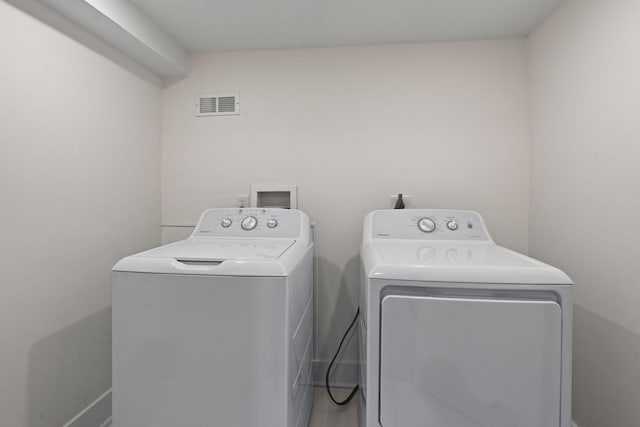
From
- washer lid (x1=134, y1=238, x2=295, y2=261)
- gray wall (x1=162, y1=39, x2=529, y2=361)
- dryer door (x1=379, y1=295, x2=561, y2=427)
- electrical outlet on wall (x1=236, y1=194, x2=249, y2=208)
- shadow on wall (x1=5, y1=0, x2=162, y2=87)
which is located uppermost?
shadow on wall (x1=5, y1=0, x2=162, y2=87)

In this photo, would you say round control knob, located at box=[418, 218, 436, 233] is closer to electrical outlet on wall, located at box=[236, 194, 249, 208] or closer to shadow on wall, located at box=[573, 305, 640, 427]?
shadow on wall, located at box=[573, 305, 640, 427]

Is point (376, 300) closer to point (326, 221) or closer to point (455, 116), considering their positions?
point (326, 221)

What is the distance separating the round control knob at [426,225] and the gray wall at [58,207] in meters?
1.67

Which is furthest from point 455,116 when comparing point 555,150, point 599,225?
point 599,225

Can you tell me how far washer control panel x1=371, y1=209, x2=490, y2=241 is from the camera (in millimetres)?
1526

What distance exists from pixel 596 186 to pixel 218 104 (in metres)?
2.12

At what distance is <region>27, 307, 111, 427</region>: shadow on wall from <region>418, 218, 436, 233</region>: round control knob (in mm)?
1753

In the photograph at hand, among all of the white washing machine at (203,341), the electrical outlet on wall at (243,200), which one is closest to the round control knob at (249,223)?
the electrical outlet on wall at (243,200)

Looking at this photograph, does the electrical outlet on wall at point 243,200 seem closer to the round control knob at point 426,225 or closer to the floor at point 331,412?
the round control knob at point 426,225

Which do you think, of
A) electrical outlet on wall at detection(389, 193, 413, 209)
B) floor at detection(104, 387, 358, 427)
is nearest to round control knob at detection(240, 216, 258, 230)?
electrical outlet on wall at detection(389, 193, 413, 209)

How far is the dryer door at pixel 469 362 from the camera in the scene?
88 cm

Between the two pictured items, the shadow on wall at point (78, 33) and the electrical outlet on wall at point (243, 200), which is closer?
the shadow on wall at point (78, 33)

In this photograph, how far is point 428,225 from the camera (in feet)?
5.09

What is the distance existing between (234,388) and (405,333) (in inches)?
23.2
